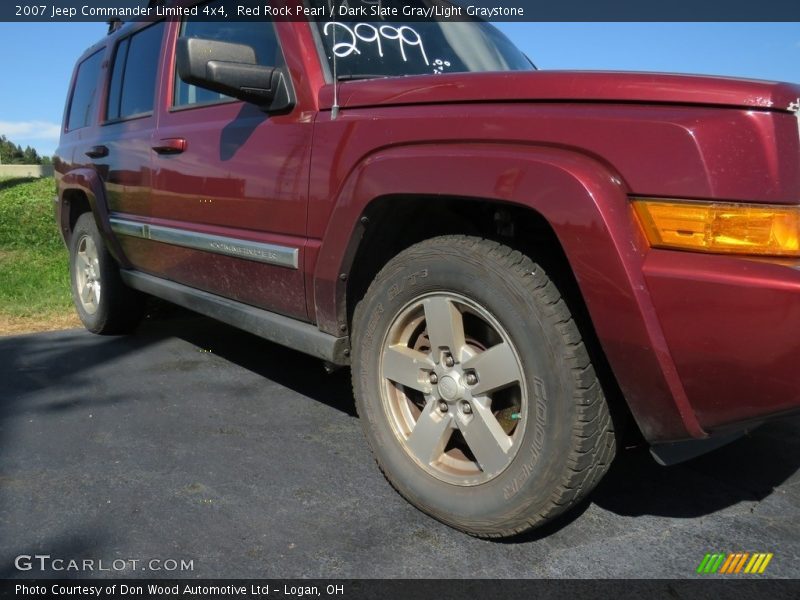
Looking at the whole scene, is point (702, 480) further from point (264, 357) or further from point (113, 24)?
point (113, 24)

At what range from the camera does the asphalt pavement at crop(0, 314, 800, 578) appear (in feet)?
6.66

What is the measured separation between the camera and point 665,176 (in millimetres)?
1619

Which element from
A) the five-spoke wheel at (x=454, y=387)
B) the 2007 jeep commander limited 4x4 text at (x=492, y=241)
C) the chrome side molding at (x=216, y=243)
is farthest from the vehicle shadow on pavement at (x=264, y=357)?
the five-spoke wheel at (x=454, y=387)

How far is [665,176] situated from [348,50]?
1507mm

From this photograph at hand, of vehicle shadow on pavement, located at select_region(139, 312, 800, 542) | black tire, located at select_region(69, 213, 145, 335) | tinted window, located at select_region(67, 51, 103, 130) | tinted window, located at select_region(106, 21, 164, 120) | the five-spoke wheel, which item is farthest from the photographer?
tinted window, located at select_region(67, 51, 103, 130)

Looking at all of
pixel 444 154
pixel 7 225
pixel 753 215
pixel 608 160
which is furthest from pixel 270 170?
pixel 7 225

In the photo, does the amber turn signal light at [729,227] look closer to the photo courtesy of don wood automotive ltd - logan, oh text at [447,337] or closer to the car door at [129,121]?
the photo courtesy of don wood automotive ltd - logan, oh text at [447,337]

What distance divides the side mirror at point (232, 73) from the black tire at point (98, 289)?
2.39 m

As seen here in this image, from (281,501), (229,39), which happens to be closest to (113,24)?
(229,39)

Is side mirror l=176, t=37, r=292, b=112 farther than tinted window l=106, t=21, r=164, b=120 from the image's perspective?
No

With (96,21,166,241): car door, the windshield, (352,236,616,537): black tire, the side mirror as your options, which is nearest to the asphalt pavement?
(352,236,616,537): black tire

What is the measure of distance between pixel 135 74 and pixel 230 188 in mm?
1707

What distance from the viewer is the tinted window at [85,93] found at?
4.78m

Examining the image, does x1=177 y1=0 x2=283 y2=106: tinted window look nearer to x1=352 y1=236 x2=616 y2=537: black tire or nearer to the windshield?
the windshield
